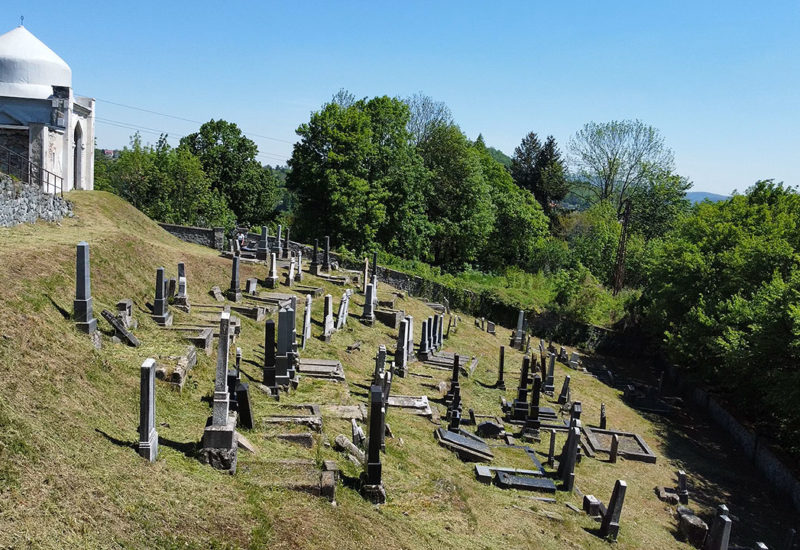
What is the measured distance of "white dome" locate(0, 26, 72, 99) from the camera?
83.0ft

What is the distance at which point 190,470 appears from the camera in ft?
26.5

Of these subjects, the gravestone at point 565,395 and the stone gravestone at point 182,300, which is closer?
the stone gravestone at point 182,300

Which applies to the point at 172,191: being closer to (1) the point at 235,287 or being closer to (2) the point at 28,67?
(2) the point at 28,67

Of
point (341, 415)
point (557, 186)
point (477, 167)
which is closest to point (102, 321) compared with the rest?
point (341, 415)

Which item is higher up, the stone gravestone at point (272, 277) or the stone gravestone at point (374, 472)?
the stone gravestone at point (272, 277)

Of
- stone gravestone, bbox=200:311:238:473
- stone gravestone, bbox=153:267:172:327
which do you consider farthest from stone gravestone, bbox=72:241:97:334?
stone gravestone, bbox=200:311:238:473

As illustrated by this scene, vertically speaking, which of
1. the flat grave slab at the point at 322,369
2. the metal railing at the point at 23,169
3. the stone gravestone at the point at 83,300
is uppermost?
the metal railing at the point at 23,169

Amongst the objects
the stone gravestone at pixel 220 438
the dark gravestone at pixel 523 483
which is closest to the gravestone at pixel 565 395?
the dark gravestone at pixel 523 483

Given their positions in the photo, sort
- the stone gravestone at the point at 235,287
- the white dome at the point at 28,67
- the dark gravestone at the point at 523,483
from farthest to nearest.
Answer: the white dome at the point at 28,67, the stone gravestone at the point at 235,287, the dark gravestone at the point at 523,483

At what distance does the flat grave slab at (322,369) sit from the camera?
15.4 m

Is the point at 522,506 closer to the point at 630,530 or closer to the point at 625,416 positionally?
the point at 630,530

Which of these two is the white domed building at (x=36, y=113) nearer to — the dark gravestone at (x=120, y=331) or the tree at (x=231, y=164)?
the dark gravestone at (x=120, y=331)

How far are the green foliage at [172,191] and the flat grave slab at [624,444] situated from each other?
30.5 m

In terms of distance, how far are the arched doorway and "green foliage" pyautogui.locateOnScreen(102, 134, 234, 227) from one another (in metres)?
11.6
